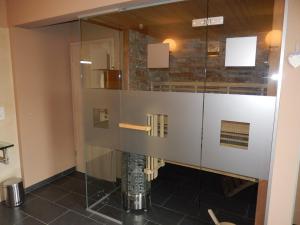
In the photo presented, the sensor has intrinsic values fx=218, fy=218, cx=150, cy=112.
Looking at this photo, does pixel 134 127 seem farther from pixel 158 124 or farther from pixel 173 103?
pixel 173 103

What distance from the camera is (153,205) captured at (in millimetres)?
2646

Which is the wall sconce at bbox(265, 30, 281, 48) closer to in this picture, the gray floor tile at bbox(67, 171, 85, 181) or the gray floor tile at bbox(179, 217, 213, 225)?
the gray floor tile at bbox(179, 217, 213, 225)

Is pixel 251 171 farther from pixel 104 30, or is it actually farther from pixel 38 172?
pixel 38 172

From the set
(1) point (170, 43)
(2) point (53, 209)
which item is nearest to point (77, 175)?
(2) point (53, 209)

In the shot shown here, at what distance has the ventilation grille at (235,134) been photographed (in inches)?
63.6

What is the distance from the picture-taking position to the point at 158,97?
195 cm

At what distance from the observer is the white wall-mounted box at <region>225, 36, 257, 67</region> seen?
155 cm

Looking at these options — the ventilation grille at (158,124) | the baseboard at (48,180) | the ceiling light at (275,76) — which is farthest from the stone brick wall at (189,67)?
the baseboard at (48,180)

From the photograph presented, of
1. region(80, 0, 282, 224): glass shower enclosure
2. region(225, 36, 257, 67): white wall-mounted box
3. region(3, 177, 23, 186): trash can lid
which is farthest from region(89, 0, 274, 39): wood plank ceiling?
region(3, 177, 23, 186): trash can lid

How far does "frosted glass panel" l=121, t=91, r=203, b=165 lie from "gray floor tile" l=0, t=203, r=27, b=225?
1499 millimetres

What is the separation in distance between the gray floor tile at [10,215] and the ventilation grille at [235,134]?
7.64 ft

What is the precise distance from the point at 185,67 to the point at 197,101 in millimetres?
1646

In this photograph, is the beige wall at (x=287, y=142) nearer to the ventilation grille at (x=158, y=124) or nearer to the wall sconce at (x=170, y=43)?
the ventilation grille at (x=158, y=124)

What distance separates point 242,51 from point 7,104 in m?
2.68
